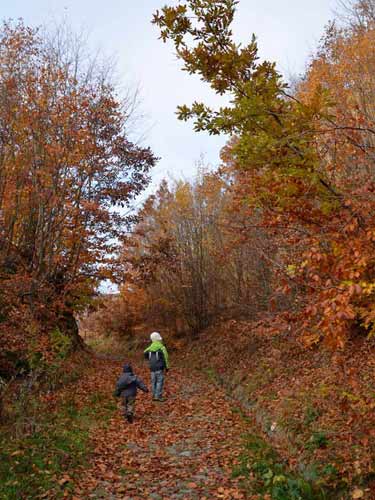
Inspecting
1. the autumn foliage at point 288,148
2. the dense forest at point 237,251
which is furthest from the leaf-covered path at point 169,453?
the autumn foliage at point 288,148

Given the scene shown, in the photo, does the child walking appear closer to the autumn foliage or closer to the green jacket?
the green jacket

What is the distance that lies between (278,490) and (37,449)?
3961 mm

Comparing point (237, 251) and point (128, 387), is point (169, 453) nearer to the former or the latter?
point (128, 387)

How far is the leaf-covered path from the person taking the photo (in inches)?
249

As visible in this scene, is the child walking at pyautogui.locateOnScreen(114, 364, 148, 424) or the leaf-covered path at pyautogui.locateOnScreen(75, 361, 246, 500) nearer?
the leaf-covered path at pyautogui.locateOnScreen(75, 361, 246, 500)

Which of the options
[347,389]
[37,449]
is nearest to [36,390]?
[37,449]

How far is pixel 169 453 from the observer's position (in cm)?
796

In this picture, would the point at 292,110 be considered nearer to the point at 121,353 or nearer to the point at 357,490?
the point at 357,490

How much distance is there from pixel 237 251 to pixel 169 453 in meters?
11.2

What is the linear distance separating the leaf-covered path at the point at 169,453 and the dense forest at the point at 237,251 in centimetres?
9

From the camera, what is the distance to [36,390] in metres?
10.0

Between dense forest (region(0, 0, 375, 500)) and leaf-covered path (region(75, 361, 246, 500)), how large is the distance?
91 millimetres

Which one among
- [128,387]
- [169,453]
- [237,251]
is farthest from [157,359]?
[237,251]

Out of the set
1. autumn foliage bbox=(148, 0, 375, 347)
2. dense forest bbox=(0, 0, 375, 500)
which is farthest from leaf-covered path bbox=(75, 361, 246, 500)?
autumn foliage bbox=(148, 0, 375, 347)
